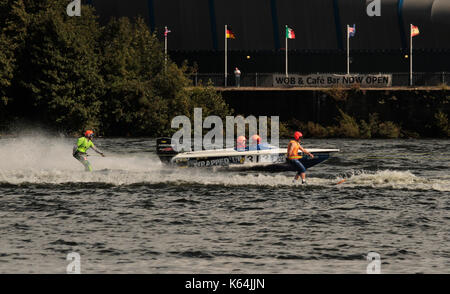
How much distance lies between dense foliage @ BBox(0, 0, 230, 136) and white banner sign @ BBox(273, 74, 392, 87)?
558 cm

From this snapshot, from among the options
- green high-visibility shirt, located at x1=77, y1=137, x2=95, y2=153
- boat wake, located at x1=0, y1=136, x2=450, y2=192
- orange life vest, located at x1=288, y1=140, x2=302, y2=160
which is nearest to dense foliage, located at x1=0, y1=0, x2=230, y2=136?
boat wake, located at x1=0, y1=136, x2=450, y2=192

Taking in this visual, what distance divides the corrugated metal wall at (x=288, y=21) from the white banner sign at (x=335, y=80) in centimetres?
818

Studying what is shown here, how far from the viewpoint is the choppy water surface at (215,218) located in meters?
20.0

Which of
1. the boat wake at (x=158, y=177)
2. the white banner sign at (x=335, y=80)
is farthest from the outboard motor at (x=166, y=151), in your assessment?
the white banner sign at (x=335, y=80)

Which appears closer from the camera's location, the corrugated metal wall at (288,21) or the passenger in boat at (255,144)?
the passenger in boat at (255,144)

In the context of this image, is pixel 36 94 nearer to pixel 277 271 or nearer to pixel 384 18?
pixel 384 18

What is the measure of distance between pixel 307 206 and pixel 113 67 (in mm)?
39227

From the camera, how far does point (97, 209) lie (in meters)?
28.2

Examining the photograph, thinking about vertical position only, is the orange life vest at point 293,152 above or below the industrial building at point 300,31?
below

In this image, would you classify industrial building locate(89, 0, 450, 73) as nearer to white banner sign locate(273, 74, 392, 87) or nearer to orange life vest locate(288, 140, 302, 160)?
white banner sign locate(273, 74, 392, 87)

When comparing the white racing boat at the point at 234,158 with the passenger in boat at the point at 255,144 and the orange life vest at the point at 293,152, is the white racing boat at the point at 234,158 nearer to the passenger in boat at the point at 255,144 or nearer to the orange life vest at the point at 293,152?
the passenger in boat at the point at 255,144

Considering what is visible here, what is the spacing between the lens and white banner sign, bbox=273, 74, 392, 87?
63.1 m

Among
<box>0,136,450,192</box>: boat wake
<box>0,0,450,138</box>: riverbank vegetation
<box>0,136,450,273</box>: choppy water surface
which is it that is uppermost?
<box>0,0,450,138</box>: riverbank vegetation
